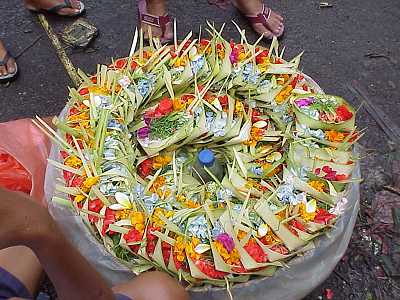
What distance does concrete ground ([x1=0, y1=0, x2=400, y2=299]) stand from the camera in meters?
2.28

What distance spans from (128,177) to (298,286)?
51 cm

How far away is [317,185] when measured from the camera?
150 centimetres

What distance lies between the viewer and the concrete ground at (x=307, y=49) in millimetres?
2281

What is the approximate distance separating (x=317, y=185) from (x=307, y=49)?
3.90ft

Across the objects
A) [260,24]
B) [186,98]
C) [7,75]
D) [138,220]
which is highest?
[186,98]

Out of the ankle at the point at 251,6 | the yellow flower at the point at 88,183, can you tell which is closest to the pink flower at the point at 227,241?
the yellow flower at the point at 88,183

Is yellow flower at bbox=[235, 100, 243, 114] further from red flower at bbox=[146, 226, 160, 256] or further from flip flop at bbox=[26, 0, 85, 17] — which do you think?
flip flop at bbox=[26, 0, 85, 17]

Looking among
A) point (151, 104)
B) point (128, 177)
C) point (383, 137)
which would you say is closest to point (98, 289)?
point (128, 177)

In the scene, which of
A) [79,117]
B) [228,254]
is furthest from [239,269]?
[79,117]

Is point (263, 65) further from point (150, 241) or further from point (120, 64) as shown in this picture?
point (150, 241)

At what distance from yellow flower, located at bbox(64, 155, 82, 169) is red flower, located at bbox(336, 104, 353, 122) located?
0.69 meters

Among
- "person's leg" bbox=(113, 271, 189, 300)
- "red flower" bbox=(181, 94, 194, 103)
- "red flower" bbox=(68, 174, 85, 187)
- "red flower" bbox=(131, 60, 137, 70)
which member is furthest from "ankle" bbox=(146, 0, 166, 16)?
"person's leg" bbox=(113, 271, 189, 300)

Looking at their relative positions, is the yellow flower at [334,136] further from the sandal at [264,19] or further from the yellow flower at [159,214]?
the sandal at [264,19]

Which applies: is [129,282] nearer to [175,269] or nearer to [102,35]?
[175,269]
